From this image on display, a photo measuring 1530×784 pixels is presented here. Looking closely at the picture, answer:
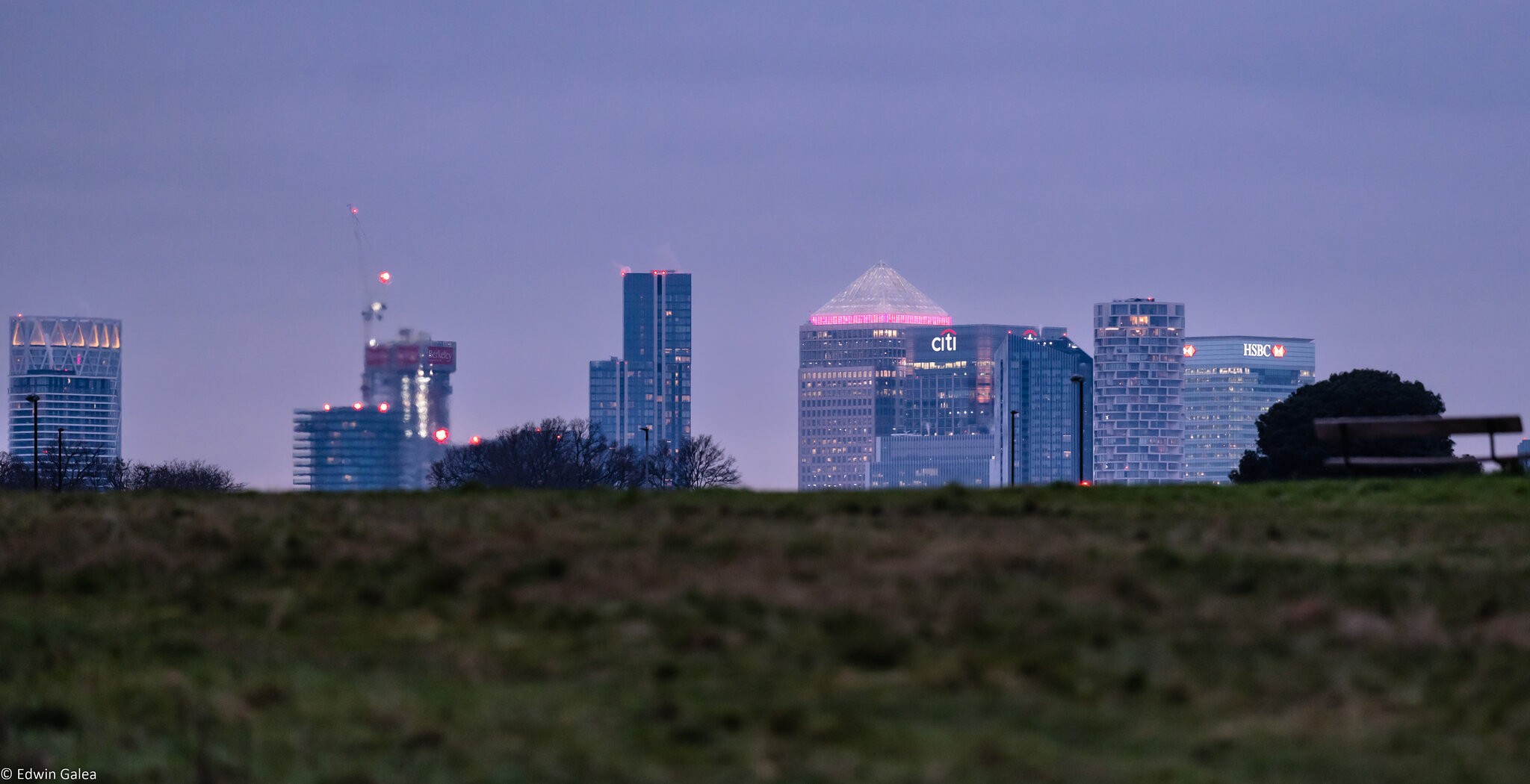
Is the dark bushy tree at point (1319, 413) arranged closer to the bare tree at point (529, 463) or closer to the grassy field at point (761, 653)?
the bare tree at point (529, 463)

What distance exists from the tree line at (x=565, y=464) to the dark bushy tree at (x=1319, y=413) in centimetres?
3830

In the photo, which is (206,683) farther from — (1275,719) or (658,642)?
(1275,719)

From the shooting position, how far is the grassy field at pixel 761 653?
26.7ft

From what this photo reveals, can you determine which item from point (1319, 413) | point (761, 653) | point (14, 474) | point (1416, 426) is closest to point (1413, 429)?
point (1416, 426)

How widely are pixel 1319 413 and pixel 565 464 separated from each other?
48.6 metres

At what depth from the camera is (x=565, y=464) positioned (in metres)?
114

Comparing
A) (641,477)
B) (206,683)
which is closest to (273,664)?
(206,683)

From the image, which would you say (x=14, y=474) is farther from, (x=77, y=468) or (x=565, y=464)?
(x=565, y=464)

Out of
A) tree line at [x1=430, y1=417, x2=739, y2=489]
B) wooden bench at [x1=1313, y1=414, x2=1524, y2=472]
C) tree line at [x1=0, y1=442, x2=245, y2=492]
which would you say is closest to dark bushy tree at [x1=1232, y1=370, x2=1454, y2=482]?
tree line at [x1=430, y1=417, x2=739, y2=489]

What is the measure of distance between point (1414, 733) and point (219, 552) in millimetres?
8196

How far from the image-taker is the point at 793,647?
9609 mm
